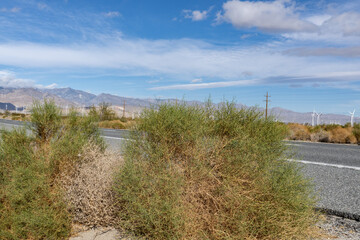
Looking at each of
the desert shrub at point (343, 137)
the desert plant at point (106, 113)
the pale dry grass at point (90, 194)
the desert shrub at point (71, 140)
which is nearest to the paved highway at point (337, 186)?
the pale dry grass at point (90, 194)

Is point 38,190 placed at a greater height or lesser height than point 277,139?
lesser

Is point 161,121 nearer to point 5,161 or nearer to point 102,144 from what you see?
point 102,144

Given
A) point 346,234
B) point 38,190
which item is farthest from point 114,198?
point 346,234

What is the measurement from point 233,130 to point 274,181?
3.13 ft

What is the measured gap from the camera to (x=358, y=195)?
5602 mm

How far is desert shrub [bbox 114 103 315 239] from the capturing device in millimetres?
3391

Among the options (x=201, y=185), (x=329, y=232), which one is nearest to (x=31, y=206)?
(x=201, y=185)

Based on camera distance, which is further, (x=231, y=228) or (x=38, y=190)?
(x=38, y=190)

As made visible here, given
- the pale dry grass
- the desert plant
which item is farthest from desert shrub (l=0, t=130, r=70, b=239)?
the desert plant

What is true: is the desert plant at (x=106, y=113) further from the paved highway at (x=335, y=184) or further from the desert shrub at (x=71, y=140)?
the desert shrub at (x=71, y=140)

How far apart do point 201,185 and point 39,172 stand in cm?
223

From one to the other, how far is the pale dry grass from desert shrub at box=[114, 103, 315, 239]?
0.20m

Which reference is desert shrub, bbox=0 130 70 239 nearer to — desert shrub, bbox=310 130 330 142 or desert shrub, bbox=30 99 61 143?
desert shrub, bbox=30 99 61 143

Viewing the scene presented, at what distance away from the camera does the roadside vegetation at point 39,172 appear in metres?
3.84
